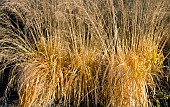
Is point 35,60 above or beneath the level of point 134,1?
beneath

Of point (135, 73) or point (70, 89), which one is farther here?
point (70, 89)

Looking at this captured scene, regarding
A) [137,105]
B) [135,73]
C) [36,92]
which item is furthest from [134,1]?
[36,92]

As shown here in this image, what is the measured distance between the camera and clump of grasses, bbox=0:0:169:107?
142 inches

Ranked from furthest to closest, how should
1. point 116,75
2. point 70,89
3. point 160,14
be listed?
point 160,14
point 70,89
point 116,75

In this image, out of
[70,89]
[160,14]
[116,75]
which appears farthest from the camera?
[160,14]

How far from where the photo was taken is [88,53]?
3916 millimetres

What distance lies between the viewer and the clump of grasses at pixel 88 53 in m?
3.60

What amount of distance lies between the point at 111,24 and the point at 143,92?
894 millimetres

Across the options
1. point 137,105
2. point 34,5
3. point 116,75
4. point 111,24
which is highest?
point 34,5

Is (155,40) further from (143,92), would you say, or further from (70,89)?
(70,89)

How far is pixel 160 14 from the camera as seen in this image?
13.5ft

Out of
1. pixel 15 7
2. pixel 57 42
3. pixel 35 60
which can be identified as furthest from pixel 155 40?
pixel 15 7

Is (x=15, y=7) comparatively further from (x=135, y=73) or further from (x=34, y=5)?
(x=135, y=73)

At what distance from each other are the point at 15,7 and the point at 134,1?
143 cm
